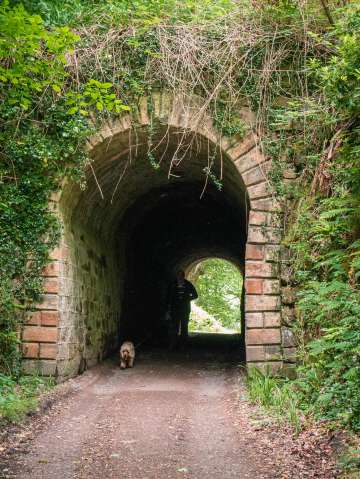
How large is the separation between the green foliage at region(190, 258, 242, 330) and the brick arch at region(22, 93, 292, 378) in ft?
69.8

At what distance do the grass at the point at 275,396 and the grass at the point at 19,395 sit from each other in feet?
8.72

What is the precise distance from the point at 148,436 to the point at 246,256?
304 centimetres

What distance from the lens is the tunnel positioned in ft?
25.8

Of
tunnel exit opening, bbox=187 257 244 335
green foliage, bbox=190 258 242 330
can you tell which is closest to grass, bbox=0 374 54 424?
tunnel exit opening, bbox=187 257 244 335

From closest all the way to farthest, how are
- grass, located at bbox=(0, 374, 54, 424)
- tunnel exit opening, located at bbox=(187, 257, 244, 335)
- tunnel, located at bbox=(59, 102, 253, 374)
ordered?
grass, located at bbox=(0, 374, 54, 424) → tunnel, located at bbox=(59, 102, 253, 374) → tunnel exit opening, located at bbox=(187, 257, 244, 335)

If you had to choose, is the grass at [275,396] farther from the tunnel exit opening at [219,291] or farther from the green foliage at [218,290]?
the green foliage at [218,290]

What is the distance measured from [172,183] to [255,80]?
3899 millimetres

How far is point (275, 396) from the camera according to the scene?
19.7ft

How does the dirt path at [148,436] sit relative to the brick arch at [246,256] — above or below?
below

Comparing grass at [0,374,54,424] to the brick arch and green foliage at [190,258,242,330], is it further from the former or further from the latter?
green foliage at [190,258,242,330]

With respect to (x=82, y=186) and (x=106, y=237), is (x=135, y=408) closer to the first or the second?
(x=82, y=186)

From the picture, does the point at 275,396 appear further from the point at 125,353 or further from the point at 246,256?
the point at 125,353

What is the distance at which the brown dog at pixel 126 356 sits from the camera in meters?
9.27

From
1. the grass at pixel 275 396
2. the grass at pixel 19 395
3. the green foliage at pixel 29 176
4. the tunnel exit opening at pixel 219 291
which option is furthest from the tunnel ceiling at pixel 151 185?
the tunnel exit opening at pixel 219 291
